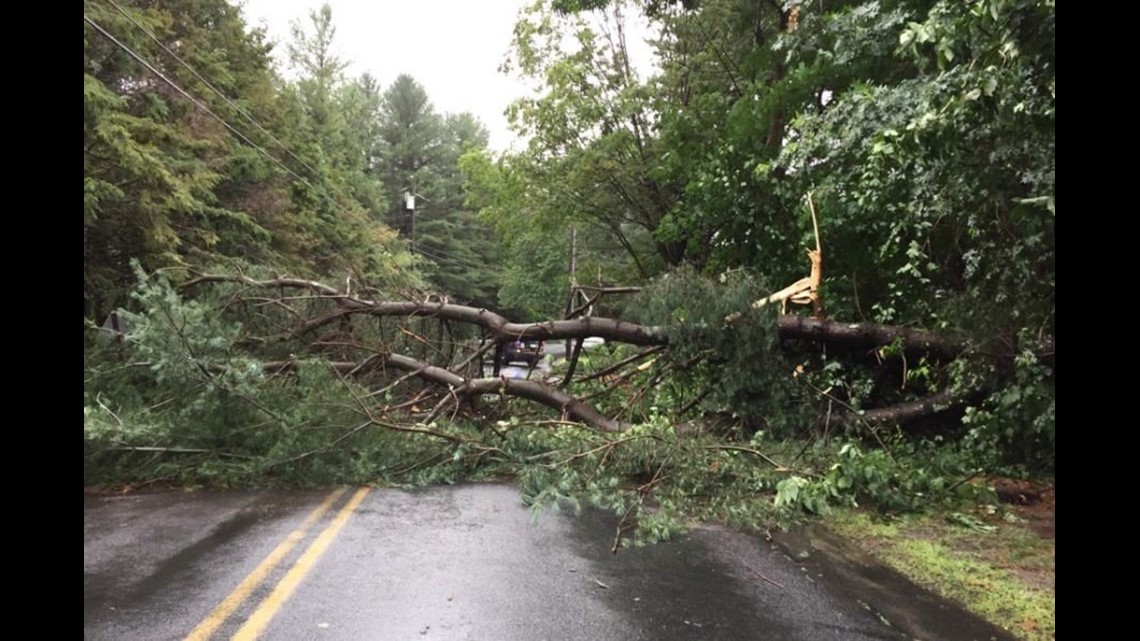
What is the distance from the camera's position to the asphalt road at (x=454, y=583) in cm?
388

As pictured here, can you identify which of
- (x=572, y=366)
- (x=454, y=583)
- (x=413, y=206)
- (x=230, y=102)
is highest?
(x=413, y=206)

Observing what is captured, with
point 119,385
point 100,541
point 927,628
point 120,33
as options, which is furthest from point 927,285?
point 120,33

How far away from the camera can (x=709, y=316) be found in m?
8.55

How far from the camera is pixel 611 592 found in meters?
4.55

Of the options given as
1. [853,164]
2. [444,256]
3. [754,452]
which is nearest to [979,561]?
[754,452]

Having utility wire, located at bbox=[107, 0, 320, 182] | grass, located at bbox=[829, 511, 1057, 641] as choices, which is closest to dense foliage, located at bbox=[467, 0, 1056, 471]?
grass, located at bbox=[829, 511, 1057, 641]

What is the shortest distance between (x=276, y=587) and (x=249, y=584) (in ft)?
0.62

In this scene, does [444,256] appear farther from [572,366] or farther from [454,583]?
[454,583]

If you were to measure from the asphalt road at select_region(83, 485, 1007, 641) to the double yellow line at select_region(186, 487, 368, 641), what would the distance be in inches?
0.5

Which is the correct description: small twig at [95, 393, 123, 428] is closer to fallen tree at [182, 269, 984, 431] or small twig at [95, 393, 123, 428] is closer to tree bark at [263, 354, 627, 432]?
tree bark at [263, 354, 627, 432]

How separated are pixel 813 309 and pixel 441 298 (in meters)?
5.52

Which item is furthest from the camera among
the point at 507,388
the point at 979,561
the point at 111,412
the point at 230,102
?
the point at 230,102
